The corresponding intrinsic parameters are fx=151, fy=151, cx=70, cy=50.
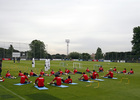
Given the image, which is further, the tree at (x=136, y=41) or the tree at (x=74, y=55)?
the tree at (x=74, y=55)

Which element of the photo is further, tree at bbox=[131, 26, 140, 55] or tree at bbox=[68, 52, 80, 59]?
tree at bbox=[68, 52, 80, 59]

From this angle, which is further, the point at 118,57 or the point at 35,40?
the point at 35,40

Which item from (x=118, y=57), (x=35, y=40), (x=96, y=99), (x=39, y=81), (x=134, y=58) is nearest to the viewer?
(x=96, y=99)

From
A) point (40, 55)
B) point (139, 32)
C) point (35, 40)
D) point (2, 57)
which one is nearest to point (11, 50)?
point (2, 57)

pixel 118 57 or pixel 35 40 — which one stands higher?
pixel 35 40

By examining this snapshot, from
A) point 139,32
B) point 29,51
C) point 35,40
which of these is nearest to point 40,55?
point 29,51

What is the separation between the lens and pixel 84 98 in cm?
1095

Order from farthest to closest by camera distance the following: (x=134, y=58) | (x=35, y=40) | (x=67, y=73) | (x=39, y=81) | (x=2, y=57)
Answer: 1. (x=35, y=40)
2. (x=134, y=58)
3. (x=2, y=57)
4. (x=67, y=73)
5. (x=39, y=81)

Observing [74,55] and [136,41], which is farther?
[74,55]

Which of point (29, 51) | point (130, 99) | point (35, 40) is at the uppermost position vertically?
point (35, 40)

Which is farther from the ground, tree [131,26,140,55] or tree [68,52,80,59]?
tree [131,26,140,55]

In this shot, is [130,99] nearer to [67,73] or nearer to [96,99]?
[96,99]

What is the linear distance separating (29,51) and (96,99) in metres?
73.8

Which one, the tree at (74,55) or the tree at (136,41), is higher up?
the tree at (136,41)
